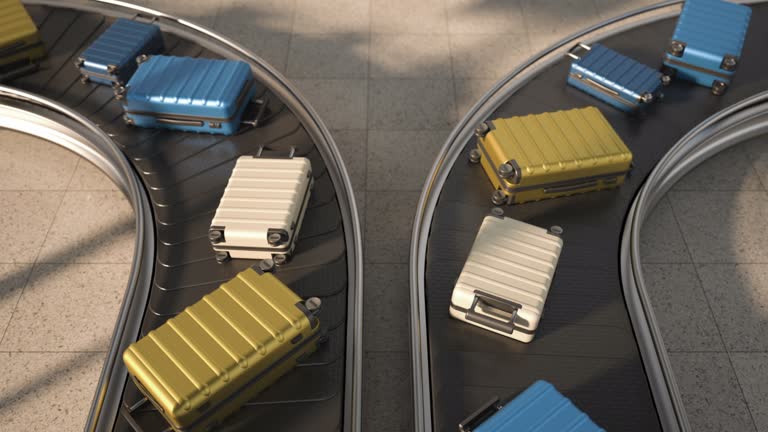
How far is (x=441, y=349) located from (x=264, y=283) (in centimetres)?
123

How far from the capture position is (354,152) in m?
6.46

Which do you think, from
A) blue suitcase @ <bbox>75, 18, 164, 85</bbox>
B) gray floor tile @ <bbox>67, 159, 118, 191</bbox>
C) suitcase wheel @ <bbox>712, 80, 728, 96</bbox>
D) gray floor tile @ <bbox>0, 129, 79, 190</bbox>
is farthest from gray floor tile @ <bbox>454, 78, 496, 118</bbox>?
gray floor tile @ <bbox>0, 129, 79, 190</bbox>

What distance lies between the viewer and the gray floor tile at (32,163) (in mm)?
6133

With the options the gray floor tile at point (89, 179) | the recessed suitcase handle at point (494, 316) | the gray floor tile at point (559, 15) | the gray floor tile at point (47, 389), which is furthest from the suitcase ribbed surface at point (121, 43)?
the gray floor tile at point (559, 15)

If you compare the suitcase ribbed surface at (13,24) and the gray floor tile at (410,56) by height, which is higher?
the suitcase ribbed surface at (13,24)

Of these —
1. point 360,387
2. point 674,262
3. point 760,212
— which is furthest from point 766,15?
point 360,387

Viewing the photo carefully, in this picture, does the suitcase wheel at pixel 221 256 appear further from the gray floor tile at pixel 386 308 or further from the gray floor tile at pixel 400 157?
the gray floor tile at pixel 400 157

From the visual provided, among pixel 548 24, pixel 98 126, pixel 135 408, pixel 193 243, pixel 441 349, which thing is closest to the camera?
pixel 135 408

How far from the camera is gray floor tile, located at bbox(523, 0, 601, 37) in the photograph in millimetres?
7953

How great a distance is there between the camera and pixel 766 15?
21.1ft

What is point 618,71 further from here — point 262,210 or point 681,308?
point 262,210

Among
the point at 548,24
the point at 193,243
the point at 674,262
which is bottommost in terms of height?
the point at 674,262

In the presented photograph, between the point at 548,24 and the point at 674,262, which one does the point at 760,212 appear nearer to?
the point at 674,262

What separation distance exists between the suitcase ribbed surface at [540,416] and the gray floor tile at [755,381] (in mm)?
2320
